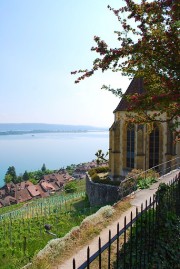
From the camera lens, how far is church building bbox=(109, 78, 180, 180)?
28594 millimetres

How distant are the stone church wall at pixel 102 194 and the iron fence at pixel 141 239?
15.8 m

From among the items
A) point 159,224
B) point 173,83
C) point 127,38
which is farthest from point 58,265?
point 127,38

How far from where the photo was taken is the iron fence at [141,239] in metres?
6.04

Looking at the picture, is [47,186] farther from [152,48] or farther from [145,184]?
[152,48]

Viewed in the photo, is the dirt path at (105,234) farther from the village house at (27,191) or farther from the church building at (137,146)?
the village house at (27,191)

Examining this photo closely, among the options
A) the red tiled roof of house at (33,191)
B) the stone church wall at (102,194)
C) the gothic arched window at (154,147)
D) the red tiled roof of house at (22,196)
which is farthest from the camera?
the red tiled roof of house at (33,191)

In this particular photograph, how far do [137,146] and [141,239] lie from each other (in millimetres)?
23622

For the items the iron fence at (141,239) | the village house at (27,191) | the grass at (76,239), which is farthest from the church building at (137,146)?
the village house at (27,191)

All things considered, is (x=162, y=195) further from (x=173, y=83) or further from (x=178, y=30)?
(x=178, y=30)

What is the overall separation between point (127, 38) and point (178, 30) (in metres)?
1.19

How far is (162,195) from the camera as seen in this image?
8.92 meters

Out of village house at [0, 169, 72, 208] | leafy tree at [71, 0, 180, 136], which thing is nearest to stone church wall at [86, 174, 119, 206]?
leafy tree at [71, 0, 180, 136]

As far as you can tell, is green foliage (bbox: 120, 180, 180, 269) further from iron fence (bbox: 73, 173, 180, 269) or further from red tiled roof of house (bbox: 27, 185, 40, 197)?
red tiled roof of house (bbox: 27, 185, 40, 197)

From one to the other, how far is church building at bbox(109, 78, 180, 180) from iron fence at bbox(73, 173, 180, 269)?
58.7 ft
